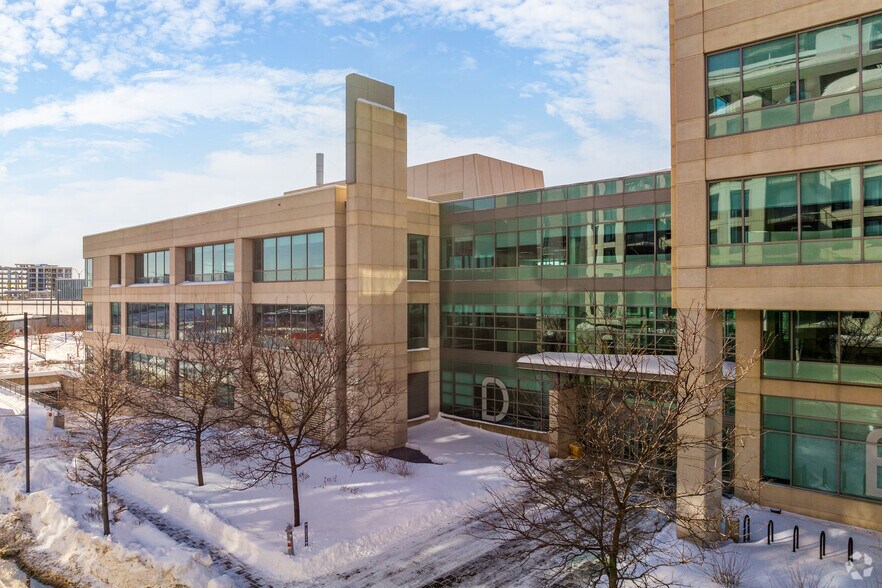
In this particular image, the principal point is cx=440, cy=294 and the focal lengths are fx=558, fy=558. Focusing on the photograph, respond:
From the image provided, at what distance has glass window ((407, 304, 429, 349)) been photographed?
32.4 meters

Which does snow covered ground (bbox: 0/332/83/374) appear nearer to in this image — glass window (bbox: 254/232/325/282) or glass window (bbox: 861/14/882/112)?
glass window (bbox: 254/232/325/282)

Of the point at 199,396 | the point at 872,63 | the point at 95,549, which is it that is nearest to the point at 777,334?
Result: the point at 872,63

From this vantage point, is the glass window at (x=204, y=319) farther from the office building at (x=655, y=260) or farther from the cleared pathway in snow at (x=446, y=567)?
the cleared pathway in snow at (x=446, y=567)

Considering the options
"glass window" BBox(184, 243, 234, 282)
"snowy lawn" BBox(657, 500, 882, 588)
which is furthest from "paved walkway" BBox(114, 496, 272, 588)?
"glass window" BBox(184, 243, 234, 282)

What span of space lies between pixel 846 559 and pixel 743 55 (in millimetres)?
15006

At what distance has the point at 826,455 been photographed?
18.8 m

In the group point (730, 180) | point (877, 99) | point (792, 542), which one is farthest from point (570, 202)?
point (792, 542)

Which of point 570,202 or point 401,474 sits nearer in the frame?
point 401,474

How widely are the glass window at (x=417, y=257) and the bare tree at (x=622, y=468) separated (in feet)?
33.3

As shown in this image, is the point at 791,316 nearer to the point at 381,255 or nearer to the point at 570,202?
the point at 570,202

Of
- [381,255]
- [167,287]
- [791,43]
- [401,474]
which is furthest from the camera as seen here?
[167,287]

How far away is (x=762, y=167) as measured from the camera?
1664 cm

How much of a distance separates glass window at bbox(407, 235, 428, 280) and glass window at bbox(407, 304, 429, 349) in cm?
183

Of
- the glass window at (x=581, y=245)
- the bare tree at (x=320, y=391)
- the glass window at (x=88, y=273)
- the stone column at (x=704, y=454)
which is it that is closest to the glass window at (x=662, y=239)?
the glass window at (x=581, y=245)
